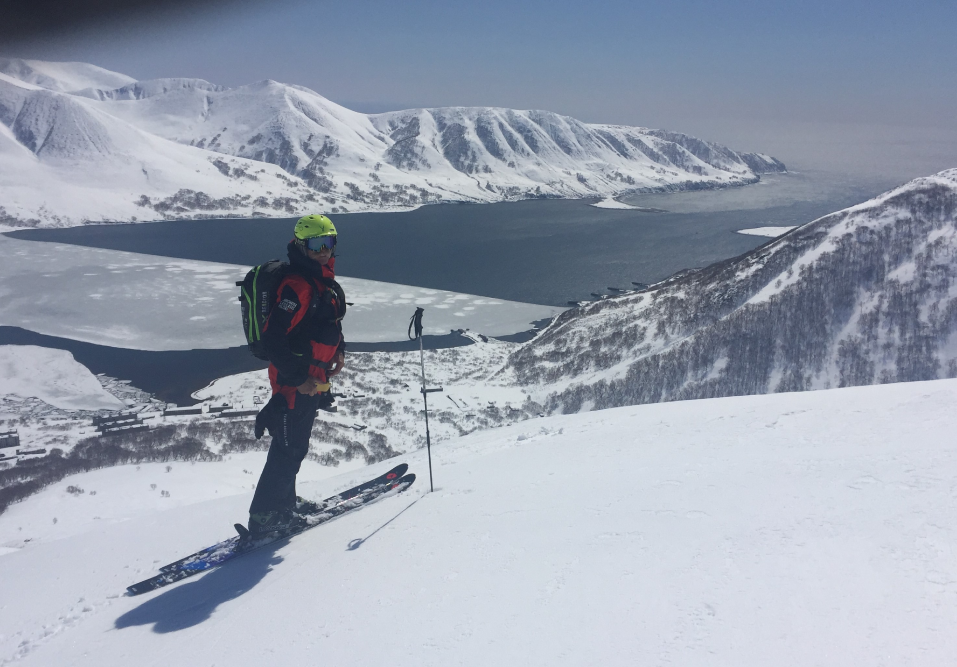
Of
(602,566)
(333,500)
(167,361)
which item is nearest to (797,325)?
(333,500)

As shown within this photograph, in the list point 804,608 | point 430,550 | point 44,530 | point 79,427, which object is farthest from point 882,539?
point 79,427

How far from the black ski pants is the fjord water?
62.5 m

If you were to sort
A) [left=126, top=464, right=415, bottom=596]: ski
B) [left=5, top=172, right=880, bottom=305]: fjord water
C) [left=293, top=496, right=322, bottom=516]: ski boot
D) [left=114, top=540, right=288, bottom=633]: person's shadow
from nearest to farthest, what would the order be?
[left=114, top=540, right=288, bottom=633]: person's shadow, [left=126, top=464, right=415, bottom=596]: ski, [left=293, top=496, right=322, bottom=516]: ski boot, [left=5, top=172, right=880, bottom=305]: fjord water

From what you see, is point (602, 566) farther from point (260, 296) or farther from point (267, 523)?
point (267, 523)

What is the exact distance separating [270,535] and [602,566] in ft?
17.8

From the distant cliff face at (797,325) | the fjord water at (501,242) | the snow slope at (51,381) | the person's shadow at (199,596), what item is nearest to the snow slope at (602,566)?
the person's shadow at (199,596)

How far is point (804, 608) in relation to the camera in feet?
13.4

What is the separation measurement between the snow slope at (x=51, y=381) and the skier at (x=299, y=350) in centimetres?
3610

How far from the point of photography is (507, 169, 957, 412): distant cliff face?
35312 mm

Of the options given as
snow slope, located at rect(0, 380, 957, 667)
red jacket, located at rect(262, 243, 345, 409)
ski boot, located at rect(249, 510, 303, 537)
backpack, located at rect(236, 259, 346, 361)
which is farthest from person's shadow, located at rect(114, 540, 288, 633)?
backpack, located at rect(236, 259, 346, 361)

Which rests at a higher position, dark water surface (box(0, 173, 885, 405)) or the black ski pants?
dark water surface (box(0, 173, 885, 405))

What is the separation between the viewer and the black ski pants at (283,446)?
7777mm

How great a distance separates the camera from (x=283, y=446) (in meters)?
8.03

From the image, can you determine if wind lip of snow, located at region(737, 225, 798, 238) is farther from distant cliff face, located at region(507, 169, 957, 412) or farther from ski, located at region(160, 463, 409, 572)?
ski, located at region(160, 463, 409, 572)
